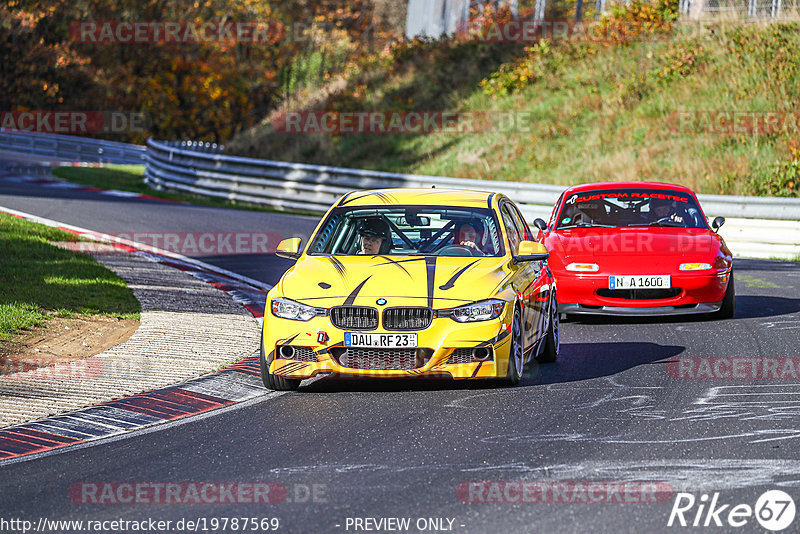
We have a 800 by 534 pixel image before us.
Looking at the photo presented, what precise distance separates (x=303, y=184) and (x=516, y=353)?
20510 millimetres

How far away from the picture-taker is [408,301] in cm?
851

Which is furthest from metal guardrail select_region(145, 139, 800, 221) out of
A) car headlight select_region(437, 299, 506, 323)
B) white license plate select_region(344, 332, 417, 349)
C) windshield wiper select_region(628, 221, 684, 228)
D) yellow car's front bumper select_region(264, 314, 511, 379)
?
white license plate select_region(344, 332, 417, 349)

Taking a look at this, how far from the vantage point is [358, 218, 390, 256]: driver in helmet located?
9711mm

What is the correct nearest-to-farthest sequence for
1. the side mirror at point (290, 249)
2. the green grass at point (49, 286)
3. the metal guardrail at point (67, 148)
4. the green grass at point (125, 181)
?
the side mirror at point (290, 249) < the green grass at point (49, 286) < the green grass at point (125, 181) < the metal guardrail at point (67, 148)

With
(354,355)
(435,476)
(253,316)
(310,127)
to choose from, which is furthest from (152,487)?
(310,127)

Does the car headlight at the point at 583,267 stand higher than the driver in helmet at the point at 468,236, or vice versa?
the driver in helmet at the point at 468,236

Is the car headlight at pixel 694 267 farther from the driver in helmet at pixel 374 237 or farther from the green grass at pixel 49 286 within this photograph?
the green grass at pixel 49 286

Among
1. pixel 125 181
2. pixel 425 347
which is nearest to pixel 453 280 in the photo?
pixel 425 347

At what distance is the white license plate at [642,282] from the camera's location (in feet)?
39.9

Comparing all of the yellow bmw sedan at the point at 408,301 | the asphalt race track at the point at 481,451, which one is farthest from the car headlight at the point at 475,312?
→ the asphalt race track at the point at 481,451

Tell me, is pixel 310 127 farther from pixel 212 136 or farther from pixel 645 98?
pixel 212 136

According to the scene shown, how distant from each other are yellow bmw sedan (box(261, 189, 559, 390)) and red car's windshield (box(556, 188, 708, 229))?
3883 millimetres

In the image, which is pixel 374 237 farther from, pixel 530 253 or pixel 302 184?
pixel 302 184

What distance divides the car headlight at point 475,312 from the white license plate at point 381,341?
0.96ft
